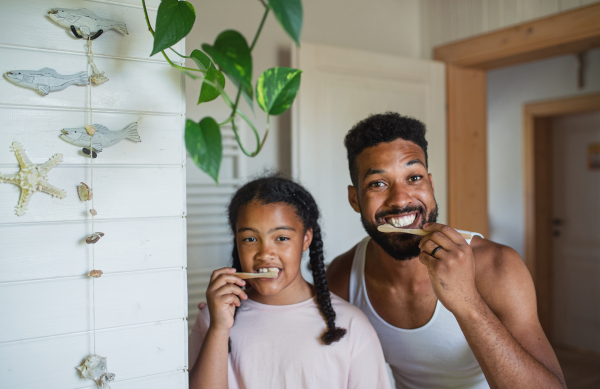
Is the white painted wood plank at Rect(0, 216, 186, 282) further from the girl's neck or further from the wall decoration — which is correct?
the girl's neck

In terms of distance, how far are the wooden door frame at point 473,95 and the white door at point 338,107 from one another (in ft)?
0.61

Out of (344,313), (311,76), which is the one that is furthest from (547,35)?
(344,313)

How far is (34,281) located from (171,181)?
0.83 feet

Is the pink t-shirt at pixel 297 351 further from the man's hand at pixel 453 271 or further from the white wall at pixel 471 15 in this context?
the white wall at pixel 471 15

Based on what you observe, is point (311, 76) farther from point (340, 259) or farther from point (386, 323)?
point (386, 323)

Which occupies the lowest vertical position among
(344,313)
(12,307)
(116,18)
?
(344,313)

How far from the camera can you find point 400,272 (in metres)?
1.33

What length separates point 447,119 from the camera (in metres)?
2.55

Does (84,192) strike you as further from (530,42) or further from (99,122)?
(530,42)

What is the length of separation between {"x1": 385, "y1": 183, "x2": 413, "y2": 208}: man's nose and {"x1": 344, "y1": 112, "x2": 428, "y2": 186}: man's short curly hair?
0.12 m

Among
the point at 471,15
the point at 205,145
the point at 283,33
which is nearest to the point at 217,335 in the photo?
the point at 205,145

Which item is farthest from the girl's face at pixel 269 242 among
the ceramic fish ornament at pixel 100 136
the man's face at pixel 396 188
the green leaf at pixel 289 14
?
the green leaf at pixel 289 14

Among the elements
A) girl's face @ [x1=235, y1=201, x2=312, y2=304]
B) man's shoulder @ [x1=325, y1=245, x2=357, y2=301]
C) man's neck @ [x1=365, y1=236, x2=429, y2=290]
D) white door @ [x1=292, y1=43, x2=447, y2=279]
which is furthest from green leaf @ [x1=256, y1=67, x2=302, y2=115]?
white door @ [x1=292, y1=43, x2=447, y2=279]

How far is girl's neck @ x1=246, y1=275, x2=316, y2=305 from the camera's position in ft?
3.64
